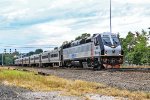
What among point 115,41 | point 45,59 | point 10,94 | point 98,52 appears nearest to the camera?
point 10,94

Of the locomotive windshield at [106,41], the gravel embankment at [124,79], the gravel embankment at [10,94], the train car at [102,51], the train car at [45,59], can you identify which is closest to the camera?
the gravel embankment at [10,94]

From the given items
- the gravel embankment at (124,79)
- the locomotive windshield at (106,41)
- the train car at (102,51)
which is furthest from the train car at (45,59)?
the gravel embankment at (124,79)

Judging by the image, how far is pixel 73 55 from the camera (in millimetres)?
53188

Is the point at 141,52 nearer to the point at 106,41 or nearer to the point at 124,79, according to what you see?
the point at 106,41

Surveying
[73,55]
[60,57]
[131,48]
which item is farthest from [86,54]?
[131,48]

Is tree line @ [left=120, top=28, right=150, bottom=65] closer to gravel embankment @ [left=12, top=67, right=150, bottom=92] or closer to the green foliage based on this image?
the green foliage

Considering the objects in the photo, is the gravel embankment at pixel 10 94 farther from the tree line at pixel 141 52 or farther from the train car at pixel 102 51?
the tree line at pixel 141 52

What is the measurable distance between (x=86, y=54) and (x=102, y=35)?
4.46 meters

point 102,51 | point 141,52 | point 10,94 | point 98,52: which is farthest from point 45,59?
point 10,94

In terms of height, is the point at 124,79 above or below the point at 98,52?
below

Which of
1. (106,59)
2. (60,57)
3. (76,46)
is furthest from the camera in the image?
(60,57)

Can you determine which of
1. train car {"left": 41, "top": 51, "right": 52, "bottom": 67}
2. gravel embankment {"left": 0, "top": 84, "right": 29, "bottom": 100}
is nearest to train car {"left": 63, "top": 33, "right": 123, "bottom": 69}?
gravel embankment {"left": 0, "top": 84, "right": 29, "bottom": 100}

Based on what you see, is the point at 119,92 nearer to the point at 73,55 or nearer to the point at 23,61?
the point at 73,55

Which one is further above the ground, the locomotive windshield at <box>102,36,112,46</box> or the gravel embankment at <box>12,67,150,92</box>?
the locomotive windshield at <box>102,36,112,46</box>
